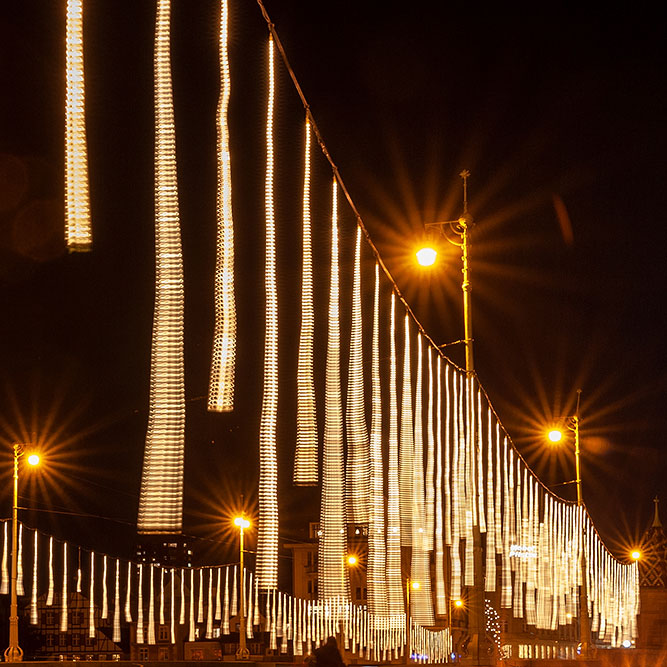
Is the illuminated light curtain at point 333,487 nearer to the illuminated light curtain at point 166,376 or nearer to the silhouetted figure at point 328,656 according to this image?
the silhouetted figure at point 328,656

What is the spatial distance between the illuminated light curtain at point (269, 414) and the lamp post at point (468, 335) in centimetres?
706

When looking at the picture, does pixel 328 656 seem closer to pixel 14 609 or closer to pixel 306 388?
pixel 306 388

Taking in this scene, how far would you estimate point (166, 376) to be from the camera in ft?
19.7

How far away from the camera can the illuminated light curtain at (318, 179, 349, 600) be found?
9.98m

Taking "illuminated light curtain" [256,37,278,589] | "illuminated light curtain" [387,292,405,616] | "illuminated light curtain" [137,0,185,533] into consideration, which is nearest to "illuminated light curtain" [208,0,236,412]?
"illuminated light curtain" [137,0,185,533]

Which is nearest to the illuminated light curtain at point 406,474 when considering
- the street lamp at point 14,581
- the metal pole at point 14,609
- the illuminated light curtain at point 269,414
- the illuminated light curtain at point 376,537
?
the illuminated light curtain at point 376,537

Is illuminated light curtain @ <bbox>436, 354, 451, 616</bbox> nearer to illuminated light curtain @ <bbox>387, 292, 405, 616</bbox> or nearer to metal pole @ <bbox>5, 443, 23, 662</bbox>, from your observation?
illuminated light curtain @ <bbox>387, 292, 405, 616</bbox>

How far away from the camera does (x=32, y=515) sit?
49.7 m

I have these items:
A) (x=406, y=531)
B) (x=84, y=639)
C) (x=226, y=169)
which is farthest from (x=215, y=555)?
(x=226, y=169)

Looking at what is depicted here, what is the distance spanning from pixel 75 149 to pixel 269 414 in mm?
2891

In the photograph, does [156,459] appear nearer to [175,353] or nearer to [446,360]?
[175,353]

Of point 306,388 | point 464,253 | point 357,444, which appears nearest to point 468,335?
point 464,253

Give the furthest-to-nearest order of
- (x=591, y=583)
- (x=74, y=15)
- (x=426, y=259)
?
(x=591, y=583) < (x=426, y=259) < (x=74, y=15)

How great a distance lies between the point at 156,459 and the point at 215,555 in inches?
3462
